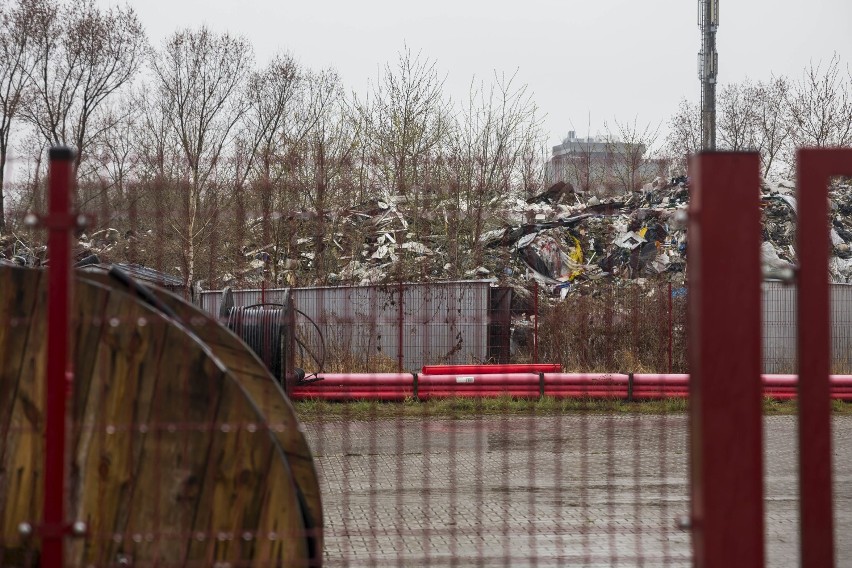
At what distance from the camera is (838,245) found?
23047mm

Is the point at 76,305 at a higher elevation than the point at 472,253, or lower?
lower

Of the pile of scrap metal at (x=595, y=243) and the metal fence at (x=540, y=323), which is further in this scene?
the pile of scrap metal at (x=595, y=243)

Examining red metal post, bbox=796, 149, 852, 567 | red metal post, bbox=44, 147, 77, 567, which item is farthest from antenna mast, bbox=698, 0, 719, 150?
red metal post, bbox=44, 147, 77, 567

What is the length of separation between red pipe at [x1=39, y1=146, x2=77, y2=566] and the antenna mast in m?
24.8

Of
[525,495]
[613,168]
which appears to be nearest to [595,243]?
[613,168]

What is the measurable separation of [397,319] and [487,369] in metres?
1.60

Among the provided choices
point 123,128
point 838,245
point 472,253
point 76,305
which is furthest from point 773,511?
point 123,128

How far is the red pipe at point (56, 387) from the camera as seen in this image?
2.71 meters

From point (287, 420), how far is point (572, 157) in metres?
34.2

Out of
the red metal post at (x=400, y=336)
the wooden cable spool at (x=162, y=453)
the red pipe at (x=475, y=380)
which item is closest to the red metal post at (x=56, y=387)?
the wooden cable spool at (x=162, y=453)

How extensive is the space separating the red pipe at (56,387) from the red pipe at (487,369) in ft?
38.7

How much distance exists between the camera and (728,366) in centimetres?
276

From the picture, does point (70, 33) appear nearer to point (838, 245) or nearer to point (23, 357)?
point (838, 245)

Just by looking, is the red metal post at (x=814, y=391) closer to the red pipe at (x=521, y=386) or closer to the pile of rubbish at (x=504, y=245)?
the red pipe at (x=521, y=386)
